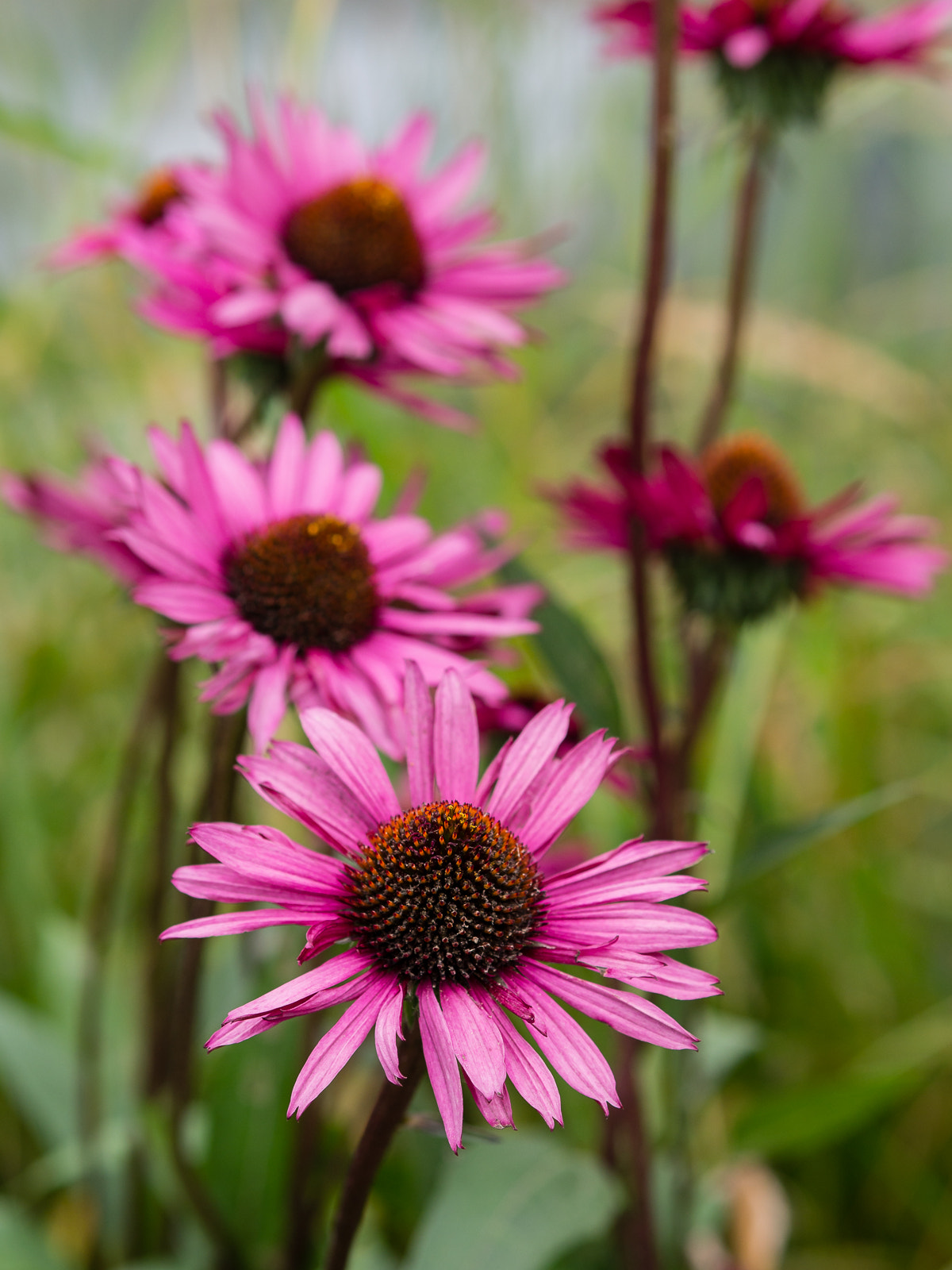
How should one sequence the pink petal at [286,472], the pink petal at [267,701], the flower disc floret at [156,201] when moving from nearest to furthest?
the pink petal at [267,701]
the pink petal at [286,472]
the flower disc floret at [156,201]

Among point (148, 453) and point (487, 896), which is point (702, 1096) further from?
point (148, 453)

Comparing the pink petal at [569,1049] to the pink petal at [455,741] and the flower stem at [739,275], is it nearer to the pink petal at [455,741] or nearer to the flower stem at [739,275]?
the pink petal at [455,741]

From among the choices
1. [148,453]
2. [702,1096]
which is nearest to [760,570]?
[702,1096]

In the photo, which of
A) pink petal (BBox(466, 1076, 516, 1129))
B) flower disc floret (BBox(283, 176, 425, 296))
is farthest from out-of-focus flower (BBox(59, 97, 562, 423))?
pink petal (BBox(466, 1076, 516, 1129))

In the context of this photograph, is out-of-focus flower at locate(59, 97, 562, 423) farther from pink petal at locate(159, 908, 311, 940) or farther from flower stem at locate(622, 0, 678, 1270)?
pink petal at locate(159, 908, 311, 940)

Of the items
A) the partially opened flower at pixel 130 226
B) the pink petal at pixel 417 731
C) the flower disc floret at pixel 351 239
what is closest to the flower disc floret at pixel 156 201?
the partially opened flower at pixel 130 226
